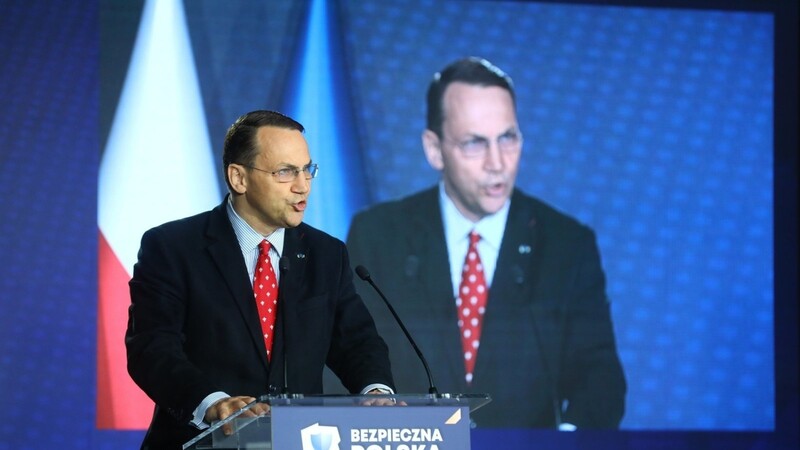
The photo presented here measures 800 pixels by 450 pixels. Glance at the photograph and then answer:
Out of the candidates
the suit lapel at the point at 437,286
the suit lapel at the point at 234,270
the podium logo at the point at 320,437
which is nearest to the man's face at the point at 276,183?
the suit lapel at the point at 234,270

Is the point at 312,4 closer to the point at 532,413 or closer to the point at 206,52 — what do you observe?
the point at 206,52

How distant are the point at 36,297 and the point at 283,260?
107 inches

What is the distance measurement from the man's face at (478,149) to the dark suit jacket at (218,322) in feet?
8.19

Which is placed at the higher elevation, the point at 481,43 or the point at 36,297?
the point at 481,43

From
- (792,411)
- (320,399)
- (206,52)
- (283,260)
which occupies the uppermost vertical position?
(206,52)

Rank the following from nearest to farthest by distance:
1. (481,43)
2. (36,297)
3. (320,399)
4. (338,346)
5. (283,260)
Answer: (320,399)
(283,260)
(338,346)
(36,297)
(481,43)

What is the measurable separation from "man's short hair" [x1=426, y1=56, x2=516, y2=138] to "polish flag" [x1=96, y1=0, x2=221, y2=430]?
1112 millimetres

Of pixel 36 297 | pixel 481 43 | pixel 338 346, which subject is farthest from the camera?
pixel 481 43

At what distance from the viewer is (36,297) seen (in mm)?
5434

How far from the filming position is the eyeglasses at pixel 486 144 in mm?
5781

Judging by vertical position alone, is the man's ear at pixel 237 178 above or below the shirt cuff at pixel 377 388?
above

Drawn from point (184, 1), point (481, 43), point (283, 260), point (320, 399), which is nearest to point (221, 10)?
point (184, 1)

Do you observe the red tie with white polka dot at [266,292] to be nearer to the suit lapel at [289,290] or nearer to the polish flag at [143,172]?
the suit lapel at [289,290]

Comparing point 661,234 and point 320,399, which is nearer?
point 320,399
